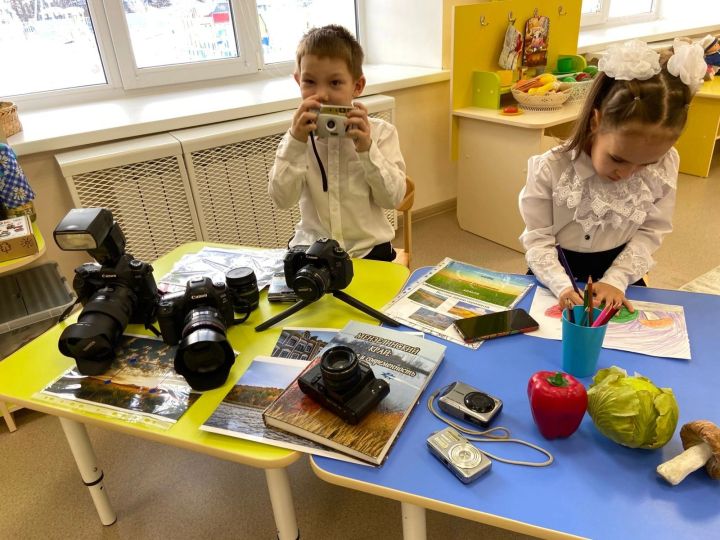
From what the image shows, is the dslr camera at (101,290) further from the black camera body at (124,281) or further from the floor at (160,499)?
the floor at (160,499)

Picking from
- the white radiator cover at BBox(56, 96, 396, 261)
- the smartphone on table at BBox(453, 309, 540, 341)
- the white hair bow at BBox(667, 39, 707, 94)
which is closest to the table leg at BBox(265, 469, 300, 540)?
the smartphone on table at BBox(453, 309, 540, 341)

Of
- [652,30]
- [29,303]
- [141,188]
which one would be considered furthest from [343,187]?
[652,30]

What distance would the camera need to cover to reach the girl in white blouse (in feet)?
3.38

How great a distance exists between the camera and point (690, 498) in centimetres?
67

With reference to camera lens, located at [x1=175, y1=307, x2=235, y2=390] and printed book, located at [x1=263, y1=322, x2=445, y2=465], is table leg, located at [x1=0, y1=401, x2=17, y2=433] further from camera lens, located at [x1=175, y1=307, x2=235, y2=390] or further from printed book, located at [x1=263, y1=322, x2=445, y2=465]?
printed book, located at [x1=263, y1=322, x2=445, y2=465]

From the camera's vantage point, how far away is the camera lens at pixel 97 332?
3.05ft

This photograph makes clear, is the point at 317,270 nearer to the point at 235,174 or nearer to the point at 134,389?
the point at 134,389

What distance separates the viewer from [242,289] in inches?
43.2

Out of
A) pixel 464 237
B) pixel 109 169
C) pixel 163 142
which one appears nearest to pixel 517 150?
pixel 464 237

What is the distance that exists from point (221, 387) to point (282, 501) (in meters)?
0.24

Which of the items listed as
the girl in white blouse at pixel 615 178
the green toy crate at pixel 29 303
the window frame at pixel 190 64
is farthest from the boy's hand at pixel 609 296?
the window frame at pixel 190 64

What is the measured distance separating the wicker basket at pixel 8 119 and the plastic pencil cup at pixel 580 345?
77.1 inches

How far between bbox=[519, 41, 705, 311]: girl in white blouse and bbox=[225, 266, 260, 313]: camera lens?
639 mm

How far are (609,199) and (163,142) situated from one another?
1577 mm
